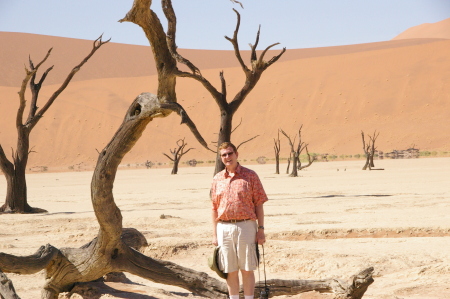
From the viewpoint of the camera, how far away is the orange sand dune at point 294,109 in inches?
2591

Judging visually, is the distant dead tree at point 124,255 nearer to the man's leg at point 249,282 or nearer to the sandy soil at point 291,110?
the man's leg at point 249,282

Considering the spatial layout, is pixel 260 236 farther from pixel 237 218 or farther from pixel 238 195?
pixel 238 195

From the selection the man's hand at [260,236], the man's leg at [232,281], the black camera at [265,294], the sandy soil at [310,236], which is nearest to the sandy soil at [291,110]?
the sandy soil at [310,236]

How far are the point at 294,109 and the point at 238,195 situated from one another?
7099cm

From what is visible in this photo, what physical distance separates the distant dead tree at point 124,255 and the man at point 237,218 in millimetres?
631

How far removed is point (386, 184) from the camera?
2270 cm

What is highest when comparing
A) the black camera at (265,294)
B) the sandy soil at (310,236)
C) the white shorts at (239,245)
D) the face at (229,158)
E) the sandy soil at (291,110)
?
the sandy soil at (291,110)

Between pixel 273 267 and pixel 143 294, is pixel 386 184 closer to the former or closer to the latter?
pixel 273 267

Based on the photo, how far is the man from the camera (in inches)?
204

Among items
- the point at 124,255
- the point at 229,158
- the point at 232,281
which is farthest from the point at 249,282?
the point at 124,255

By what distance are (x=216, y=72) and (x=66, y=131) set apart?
28.4 metres

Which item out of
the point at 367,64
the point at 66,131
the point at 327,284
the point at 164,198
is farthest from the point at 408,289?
the point at 367,64

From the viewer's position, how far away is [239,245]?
5.20m

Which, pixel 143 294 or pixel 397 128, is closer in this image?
pixel 143 294
